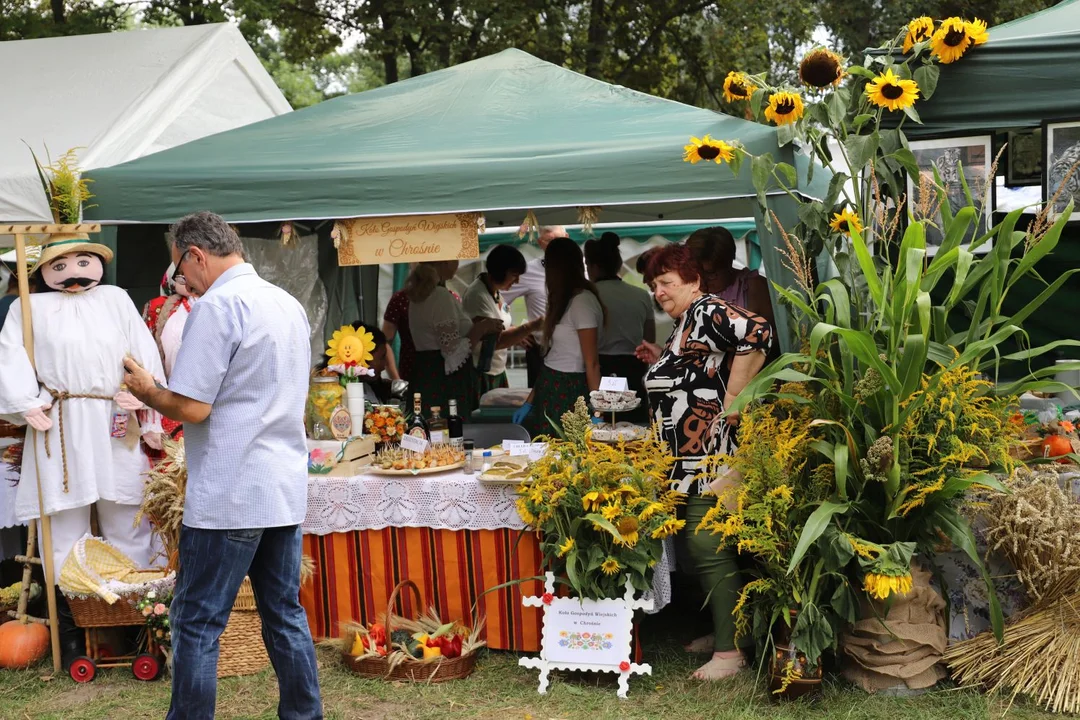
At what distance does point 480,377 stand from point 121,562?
3.55 metres

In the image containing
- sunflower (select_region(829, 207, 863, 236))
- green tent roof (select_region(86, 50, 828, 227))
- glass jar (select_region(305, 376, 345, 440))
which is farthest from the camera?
glass jar (select_region(305, 376, 345, 440))

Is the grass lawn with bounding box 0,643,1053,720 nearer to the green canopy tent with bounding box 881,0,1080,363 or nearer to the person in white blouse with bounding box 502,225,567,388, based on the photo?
the green canopy tent with bounding box 881,0,1080,363

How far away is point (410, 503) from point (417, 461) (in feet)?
0.56

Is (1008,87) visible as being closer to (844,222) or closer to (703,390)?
(844,222)

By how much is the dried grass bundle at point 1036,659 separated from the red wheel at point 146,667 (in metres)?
2.84

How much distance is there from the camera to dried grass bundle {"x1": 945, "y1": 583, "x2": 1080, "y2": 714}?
3395mm

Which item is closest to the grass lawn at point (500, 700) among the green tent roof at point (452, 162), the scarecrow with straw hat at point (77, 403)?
the scarecrow with straw hat at point (77, 403)

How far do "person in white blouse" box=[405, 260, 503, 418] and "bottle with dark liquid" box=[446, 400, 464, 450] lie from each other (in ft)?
6.02

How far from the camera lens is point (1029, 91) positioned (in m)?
4.14

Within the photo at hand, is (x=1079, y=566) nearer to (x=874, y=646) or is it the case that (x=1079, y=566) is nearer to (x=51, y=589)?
(x=874, y=646)

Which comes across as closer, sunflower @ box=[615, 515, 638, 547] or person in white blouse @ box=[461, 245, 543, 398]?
sunflower @ box=[615, 515, 638, 547]

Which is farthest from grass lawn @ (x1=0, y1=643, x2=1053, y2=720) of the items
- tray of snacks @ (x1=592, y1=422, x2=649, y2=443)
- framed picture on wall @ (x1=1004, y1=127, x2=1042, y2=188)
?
framed picture on wall @ (x1=1004, y1=127, x2=1042, y2=188)

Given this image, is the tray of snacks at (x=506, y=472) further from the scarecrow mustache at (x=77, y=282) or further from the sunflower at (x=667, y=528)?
the scarecrow mustache at (x=77, y=282)

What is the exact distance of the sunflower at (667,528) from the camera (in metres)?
3.72
